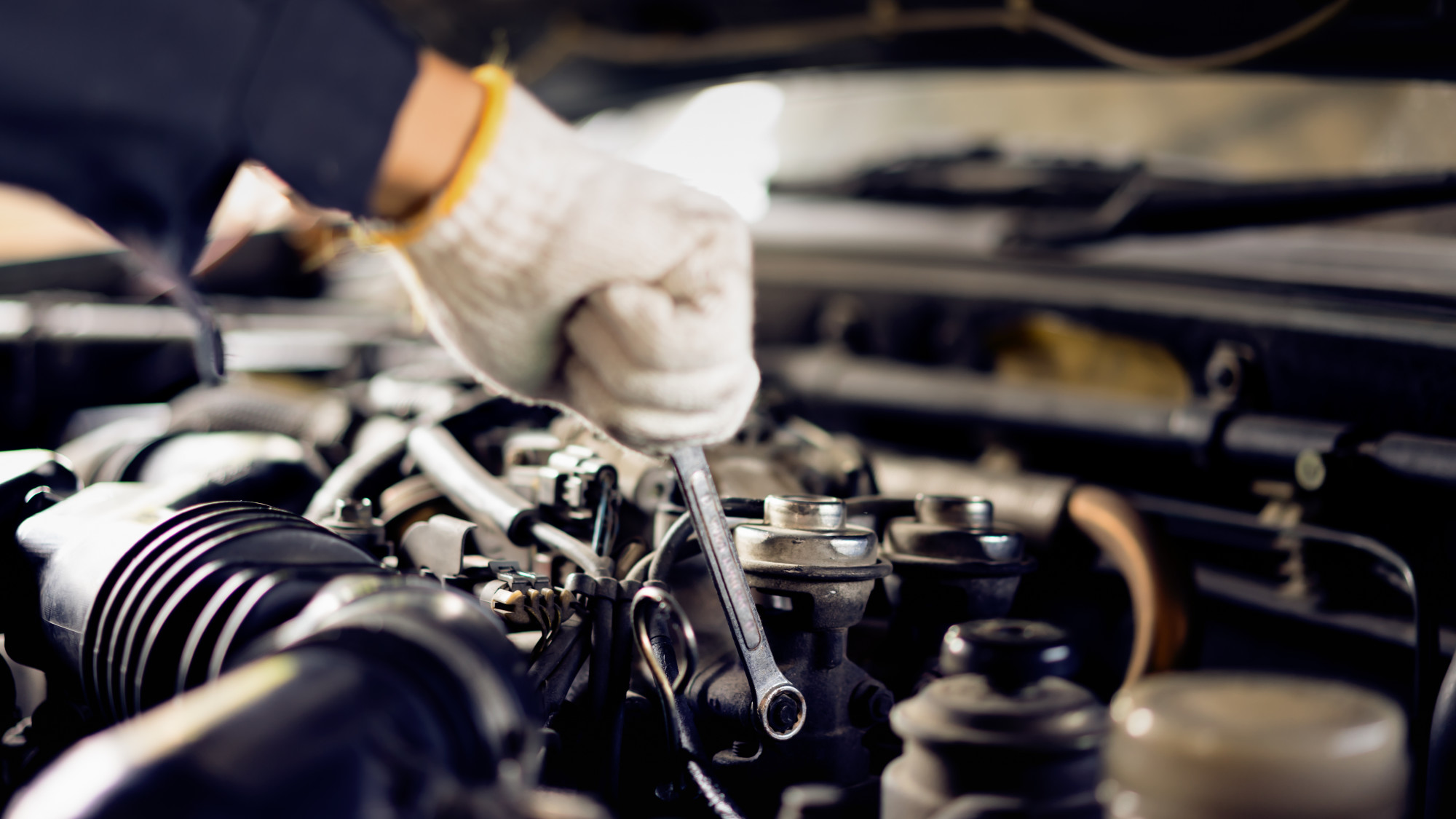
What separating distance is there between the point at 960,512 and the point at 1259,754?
499 mm

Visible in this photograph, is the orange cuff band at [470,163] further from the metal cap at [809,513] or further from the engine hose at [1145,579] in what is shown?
the engine hose at [1145,579]

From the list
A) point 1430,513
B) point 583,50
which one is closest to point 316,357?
point 583,50

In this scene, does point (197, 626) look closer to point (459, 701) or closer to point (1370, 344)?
point (459, 701)

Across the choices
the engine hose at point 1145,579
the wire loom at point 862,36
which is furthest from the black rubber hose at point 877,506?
the wire loom at point 862,36

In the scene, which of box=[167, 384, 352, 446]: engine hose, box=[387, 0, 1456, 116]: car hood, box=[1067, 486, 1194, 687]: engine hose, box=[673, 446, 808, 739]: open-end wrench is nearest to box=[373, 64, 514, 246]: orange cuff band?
box=[673, 446, 808, 739]: open-end wrench

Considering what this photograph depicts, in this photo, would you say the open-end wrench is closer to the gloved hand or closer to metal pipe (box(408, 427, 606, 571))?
the gloved hand

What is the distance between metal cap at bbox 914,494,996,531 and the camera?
3.41ft

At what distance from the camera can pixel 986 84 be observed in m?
2.03

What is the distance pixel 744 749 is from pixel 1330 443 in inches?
28.0

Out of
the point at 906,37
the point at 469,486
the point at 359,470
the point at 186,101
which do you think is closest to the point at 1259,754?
the point at 186,101

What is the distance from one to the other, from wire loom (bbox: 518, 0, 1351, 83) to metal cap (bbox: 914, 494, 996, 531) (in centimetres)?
79

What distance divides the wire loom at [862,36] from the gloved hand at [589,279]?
983mm

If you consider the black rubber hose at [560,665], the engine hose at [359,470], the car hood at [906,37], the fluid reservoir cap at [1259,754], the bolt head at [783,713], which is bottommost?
the bolt head at [783,713]

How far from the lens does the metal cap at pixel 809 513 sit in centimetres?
93
